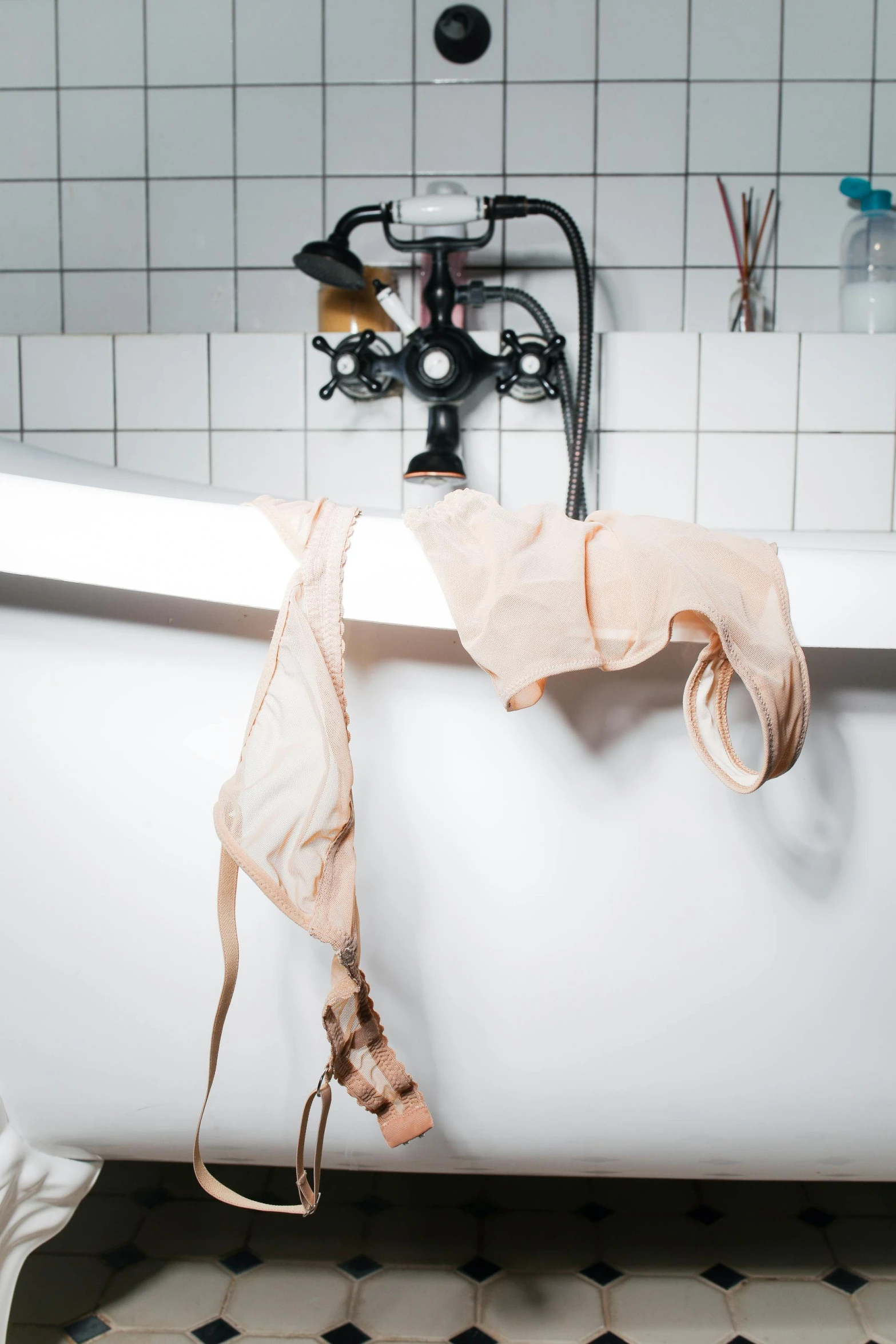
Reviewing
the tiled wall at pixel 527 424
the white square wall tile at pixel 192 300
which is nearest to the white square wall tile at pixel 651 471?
the tiled wall at pixel 527 424

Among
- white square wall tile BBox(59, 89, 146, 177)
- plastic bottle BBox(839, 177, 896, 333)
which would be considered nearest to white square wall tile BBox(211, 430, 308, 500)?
white square wall tile BBox(59, 89, 146, 177)

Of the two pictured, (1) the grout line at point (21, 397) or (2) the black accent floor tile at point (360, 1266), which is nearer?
(2) the black accent floor tile at point (360, 1266)

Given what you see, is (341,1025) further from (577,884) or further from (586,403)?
(586,403)

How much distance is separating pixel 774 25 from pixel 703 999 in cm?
150

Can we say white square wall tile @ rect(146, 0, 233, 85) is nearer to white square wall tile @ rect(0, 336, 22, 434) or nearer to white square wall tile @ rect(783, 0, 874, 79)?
white square wall tile @ rect(0, 336, 22, 434)

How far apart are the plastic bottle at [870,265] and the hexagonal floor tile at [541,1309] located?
1.29m

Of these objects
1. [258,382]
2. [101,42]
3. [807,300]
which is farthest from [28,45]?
[807,300]

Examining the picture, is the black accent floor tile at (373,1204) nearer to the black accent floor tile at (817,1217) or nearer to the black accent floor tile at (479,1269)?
the black accent floor tile at (479,1269)

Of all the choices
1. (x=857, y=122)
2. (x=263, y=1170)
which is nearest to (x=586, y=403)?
(x=857, y=122)

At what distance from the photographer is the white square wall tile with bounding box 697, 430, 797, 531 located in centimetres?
139

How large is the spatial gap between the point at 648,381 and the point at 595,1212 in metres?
1.09

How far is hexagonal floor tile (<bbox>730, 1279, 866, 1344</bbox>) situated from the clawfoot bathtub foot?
1.73 feet

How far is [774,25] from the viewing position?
4.67 feet

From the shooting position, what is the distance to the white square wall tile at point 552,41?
142 cm
